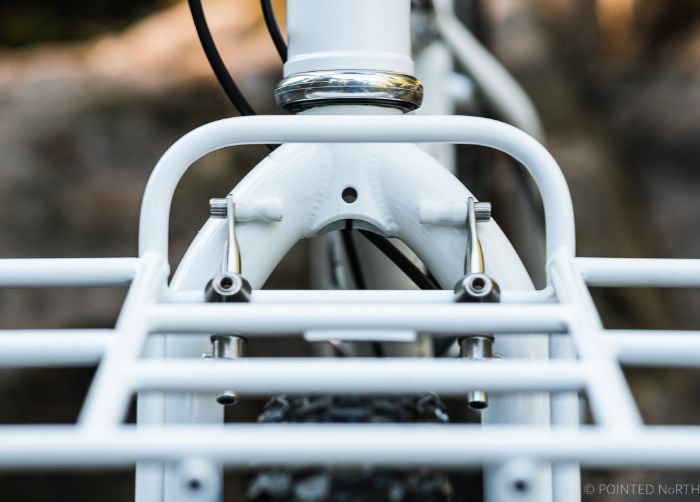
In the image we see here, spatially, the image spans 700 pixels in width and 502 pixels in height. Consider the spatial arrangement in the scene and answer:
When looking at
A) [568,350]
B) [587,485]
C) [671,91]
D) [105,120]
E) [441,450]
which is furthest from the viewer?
[671,91]

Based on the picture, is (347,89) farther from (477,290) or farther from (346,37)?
(477,290)

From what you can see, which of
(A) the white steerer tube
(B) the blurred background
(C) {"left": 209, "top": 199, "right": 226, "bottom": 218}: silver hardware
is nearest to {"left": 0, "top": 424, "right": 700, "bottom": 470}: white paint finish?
(C) {"left": 209, "top": 199, "right": 226, "bottom": 218}: silver hardware

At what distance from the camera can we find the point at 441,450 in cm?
37

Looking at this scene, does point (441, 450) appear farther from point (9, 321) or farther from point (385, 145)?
point (9, 321)

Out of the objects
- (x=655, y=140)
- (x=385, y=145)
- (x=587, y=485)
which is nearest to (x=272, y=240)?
(x=385, y=145)

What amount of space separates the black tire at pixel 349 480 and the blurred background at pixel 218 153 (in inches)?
77.3

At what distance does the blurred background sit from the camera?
2.57 m

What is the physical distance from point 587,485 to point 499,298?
79.4 inches

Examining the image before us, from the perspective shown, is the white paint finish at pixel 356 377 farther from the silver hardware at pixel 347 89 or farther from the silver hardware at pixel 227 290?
the silver hardware at pixel 347 89

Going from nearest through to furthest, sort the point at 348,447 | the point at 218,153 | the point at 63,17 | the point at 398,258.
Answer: the point at 348,447
the point at 398,258
the point at 218,153
the point at 63,17

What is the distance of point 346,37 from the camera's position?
0.70 m

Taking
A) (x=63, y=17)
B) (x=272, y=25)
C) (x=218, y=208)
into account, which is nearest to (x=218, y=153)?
(x=63, y=17)

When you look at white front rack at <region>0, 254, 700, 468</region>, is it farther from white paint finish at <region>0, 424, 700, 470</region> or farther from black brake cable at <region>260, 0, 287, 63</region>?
black brake cable at <region>260, 0, 287, 63</region>

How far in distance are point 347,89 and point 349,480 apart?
0.32 metres
